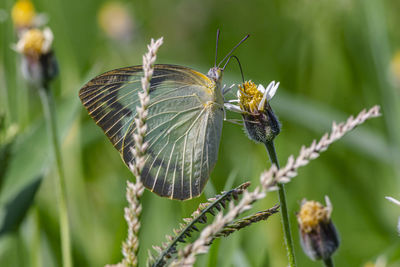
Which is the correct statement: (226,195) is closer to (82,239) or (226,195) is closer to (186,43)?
(82,239)

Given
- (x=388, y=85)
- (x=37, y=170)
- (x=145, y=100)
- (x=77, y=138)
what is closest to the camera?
(x=145, y=100)

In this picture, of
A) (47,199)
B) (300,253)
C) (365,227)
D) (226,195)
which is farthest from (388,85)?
(226,195)

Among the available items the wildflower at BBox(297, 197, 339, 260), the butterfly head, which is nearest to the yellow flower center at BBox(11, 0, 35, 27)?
the butterfly head

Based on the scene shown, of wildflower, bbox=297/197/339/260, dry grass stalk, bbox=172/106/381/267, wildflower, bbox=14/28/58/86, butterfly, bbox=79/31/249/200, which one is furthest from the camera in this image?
wildflower, bbox=14/28/58/86

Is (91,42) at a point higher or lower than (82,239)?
higher

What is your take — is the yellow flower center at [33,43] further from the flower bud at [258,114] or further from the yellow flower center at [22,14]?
the flower bud at [258,114]

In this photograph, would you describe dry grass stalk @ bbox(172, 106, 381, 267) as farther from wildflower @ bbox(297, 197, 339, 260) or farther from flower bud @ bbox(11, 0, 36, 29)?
flower bud @ bbox(11, 0, 36, 29)

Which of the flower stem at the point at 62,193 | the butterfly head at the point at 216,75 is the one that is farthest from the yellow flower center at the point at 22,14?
the butterfly head at the point at 216,75
